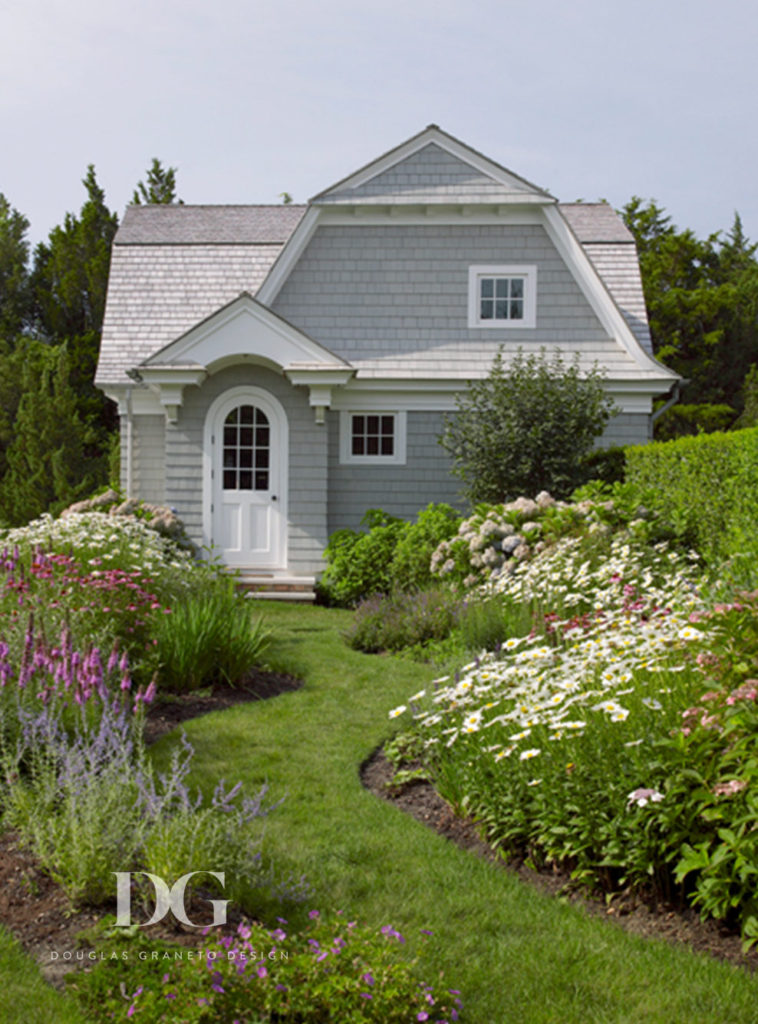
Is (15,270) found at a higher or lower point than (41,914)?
higher

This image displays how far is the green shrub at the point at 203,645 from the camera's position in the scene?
630cm

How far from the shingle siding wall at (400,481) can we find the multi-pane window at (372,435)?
256 mm

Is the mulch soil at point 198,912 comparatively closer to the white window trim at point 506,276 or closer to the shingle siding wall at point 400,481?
the shingle siding wall at point 400,481

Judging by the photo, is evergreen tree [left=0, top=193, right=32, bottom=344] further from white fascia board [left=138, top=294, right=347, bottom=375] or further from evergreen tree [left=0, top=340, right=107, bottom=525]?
white fascia board [left=138, top=294, right=347, bottom=375]

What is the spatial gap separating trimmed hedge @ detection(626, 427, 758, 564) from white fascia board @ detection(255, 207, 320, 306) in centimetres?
637

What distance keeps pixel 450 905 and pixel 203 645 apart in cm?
338

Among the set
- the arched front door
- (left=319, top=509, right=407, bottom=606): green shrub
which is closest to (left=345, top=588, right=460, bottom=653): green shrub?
(left=319, top=509, right=407, bottom=606): green shrub

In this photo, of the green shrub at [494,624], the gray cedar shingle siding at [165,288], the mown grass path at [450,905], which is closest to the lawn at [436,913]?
the mown grass path at [450,905]

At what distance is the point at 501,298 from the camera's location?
13664 millimetres

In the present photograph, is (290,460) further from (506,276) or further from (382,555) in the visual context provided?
(506,276)

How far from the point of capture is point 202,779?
4652 millimetres

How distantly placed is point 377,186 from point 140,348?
14.5 feet

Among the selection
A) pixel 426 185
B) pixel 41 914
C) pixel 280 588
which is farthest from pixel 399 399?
pixel 41 914

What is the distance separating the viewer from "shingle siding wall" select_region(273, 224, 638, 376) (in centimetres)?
1347
